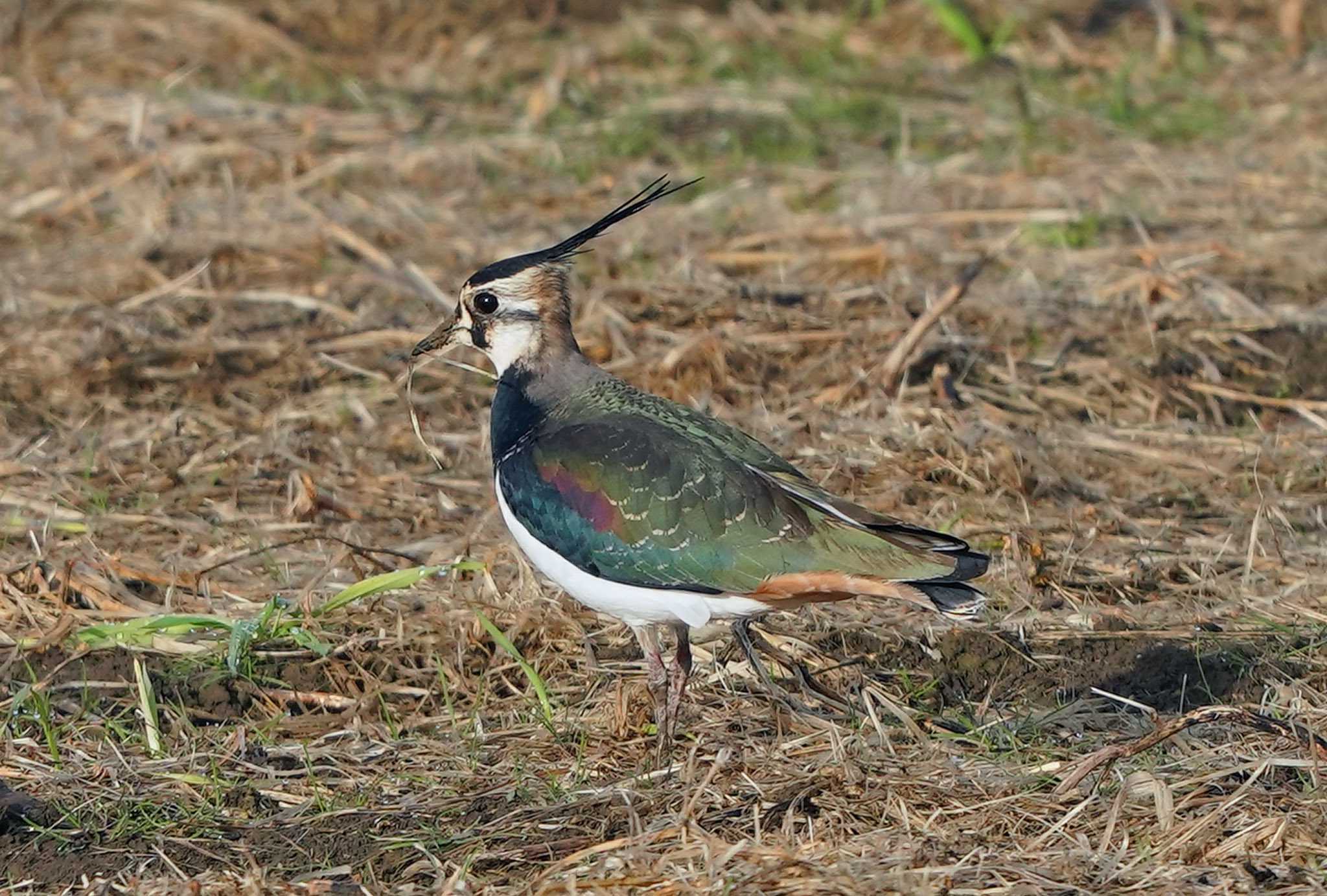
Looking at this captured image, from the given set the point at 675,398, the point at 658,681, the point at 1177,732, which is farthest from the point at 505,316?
the point at 1177,732

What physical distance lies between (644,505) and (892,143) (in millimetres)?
5919

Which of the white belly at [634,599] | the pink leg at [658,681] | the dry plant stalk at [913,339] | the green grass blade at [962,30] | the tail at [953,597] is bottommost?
the green grass blade at [962,30]

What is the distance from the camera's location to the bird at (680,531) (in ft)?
15.9

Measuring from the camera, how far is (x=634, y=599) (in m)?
5.02

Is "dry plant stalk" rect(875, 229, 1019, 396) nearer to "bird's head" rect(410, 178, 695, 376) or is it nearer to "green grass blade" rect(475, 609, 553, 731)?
"bird's head" rect(410, 178, 695, 376)

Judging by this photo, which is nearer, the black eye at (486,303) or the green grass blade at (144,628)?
the green grass blade at (144,628)

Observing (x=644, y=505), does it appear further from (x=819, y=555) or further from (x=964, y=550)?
(x=964, y=550)

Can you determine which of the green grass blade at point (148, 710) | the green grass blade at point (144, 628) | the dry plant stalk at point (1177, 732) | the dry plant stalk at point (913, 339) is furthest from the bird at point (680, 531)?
the dry plant stalk at point (913, 339)

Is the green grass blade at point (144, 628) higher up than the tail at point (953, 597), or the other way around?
the tail at point (953, 597)

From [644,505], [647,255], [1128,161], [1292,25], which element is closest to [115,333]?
[647,255]

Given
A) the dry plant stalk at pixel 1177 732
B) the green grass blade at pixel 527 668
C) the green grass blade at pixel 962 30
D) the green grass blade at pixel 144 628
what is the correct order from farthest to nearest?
the green grass blade at pixel 962 30 < the green grass blade at pixel 144 628 < the green grass blade at pixel 527 668 < the dry plant stalk at pixel 1177 732

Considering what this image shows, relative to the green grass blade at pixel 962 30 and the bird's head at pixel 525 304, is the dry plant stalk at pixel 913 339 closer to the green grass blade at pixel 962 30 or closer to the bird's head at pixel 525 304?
the bird's head at pixel 525 304

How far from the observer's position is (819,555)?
15.9 ft

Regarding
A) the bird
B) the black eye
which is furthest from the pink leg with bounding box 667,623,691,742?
the black eye
